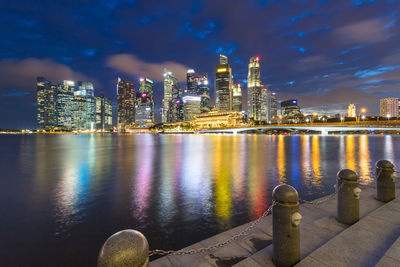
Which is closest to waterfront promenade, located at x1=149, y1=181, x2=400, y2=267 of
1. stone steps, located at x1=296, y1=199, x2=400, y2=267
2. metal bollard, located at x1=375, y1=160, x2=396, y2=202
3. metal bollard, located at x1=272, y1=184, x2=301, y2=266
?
stone steps, located at x1=296, y1=199, x2=400, y2=267

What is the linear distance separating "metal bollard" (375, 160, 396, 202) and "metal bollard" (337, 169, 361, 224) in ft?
8.72

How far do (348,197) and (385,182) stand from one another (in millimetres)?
3039

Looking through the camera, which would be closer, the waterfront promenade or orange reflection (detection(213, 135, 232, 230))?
the waterfront promenade

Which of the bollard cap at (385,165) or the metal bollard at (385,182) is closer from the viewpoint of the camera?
the bollard cap at (385,165)

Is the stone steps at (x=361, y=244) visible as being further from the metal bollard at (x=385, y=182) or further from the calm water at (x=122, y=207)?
the calm water at (x=122, y=207)

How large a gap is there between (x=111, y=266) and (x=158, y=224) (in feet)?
22.4

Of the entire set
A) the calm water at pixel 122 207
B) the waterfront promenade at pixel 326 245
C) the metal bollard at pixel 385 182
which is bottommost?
the calm water at pixel 122 207

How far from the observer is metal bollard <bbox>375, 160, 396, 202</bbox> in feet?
25.1

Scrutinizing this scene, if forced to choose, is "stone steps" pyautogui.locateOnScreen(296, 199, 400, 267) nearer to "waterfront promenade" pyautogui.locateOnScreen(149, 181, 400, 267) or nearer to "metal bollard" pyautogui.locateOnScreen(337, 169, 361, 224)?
"waterfront promenade" pyautogui.locateOnScreen(149, 181, 400, 267)

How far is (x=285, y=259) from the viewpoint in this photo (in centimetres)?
439

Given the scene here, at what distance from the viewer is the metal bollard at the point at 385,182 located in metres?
7.66

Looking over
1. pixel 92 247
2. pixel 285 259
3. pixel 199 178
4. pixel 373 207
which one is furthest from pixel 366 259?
pixel 199 178

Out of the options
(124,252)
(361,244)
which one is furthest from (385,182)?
(124,252)

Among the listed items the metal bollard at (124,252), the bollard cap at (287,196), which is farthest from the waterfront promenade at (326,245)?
the metal bollard at (124,252)
